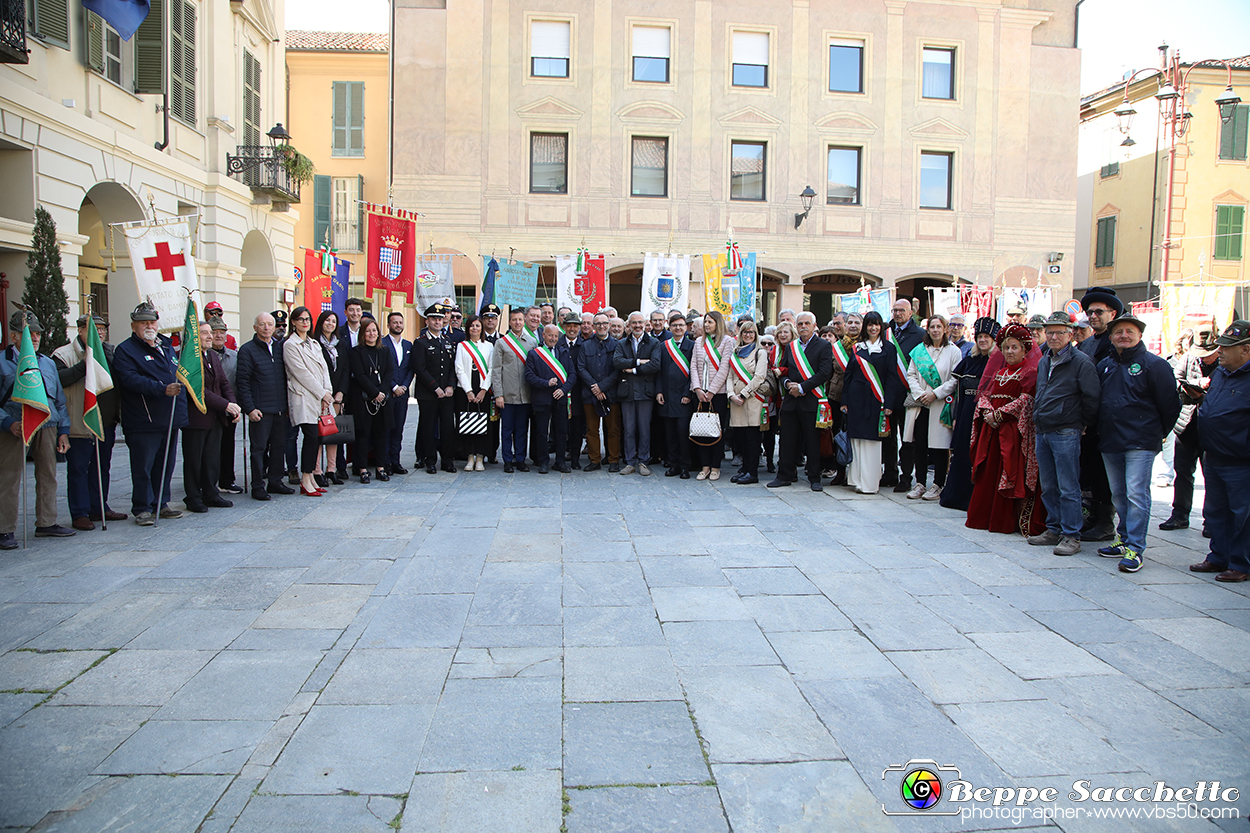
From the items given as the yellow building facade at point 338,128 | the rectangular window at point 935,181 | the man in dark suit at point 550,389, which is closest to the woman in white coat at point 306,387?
the man in dark suit at point 550,389

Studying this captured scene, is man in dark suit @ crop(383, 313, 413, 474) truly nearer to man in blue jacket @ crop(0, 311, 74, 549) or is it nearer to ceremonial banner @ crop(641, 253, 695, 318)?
man in blue jacket @ crop(0, 311, 74, 549)

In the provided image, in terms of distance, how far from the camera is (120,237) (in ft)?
47.6

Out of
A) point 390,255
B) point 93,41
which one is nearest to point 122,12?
point 93,41

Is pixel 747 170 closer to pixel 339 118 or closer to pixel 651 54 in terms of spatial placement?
pixel 651 54

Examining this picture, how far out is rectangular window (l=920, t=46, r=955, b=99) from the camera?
72.0ft

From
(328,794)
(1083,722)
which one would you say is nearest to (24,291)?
(328,794)

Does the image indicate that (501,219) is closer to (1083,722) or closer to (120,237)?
(120,237)

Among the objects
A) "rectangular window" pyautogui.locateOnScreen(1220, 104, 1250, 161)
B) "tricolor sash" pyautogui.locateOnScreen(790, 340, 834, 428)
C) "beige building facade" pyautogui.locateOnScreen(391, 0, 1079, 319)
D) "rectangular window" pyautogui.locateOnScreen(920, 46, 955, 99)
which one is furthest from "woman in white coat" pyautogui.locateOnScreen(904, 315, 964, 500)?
"rectangular window" pyautogui.locateOnScreen(1220, 104, 1250, 161)

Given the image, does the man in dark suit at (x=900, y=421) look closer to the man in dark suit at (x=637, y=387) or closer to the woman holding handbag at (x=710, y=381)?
the woman holding handbag at (x=710, y=381)

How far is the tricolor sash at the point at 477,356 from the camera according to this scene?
10.0 meters

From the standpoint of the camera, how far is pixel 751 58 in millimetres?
21328

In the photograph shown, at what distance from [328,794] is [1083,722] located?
305cm

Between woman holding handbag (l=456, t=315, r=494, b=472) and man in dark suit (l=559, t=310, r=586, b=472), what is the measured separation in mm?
995

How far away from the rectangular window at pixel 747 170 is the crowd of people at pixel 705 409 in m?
11.6
